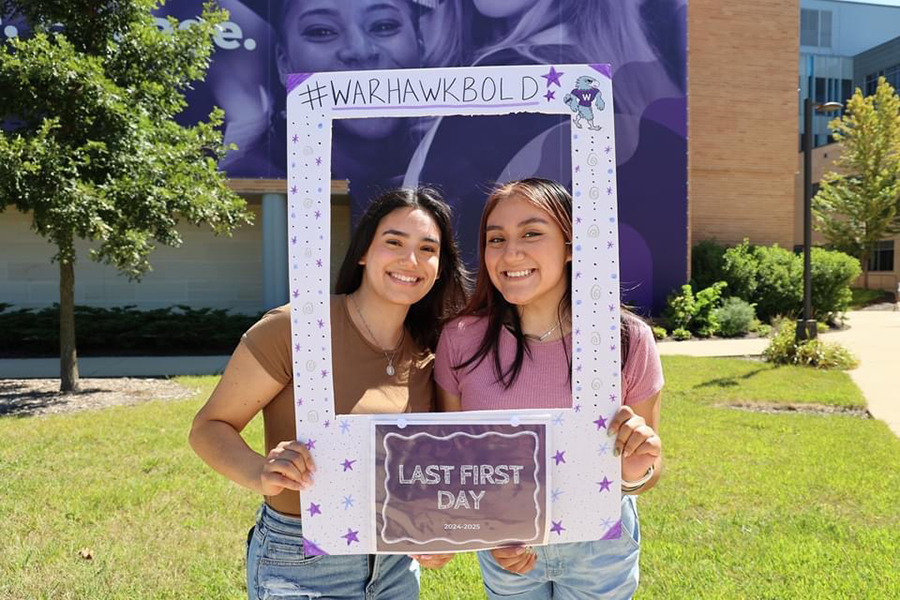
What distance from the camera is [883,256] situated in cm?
3241

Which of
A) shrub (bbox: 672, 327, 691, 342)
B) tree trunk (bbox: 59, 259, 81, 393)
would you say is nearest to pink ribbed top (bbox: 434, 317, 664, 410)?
tree trunk (bbox: 59, 259, 81, 393)

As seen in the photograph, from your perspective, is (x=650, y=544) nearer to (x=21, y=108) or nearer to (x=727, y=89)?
(x=21, y=108)

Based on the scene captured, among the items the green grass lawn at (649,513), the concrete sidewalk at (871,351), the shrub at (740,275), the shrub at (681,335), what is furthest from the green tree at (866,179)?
the green grass lawn at (649,513)

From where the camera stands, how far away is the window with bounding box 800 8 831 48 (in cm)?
4319

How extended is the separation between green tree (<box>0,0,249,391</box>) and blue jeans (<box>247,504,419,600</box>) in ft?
20.4

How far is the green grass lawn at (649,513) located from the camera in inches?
131

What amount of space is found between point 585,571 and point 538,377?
54 centimetres

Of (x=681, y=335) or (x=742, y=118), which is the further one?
(x=742, y=118)

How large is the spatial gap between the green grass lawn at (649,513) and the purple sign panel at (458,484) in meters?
1.99

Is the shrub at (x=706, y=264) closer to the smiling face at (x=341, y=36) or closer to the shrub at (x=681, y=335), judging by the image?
the shrub at (x=681, y=335)

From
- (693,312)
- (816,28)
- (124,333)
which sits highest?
(816,28)

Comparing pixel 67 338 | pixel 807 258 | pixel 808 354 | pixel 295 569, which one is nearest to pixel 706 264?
pixel 807 258

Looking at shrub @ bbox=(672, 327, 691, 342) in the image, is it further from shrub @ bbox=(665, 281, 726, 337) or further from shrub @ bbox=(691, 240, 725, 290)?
shrub @ bbox=(691, 240, 725, 290)

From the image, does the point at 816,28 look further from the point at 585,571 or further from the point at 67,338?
the point at 585,571
